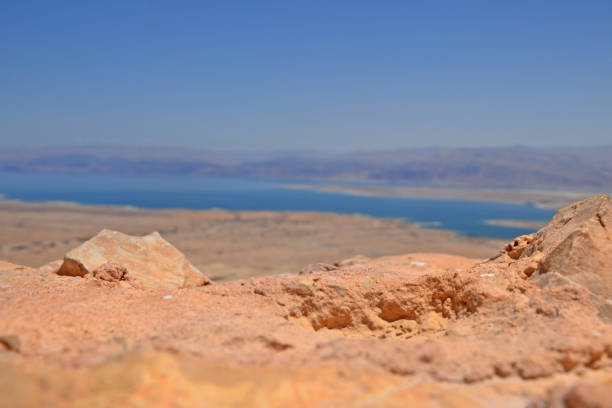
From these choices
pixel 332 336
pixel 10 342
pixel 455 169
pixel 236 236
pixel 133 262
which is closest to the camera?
pixel 10 342

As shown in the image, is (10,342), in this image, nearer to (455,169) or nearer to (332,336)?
(332,336)

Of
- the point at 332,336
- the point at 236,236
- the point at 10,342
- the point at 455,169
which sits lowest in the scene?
the point at 236,236

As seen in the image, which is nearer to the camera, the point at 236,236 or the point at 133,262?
the point at 133,262

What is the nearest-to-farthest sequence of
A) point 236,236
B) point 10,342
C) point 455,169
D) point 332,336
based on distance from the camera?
point 10,342 → point 332,336 → point 236,236 → point 455,169

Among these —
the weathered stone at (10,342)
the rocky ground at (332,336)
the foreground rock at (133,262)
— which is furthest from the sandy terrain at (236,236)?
the weathered stone at (10,342)

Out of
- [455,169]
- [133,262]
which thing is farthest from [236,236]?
[455,169]

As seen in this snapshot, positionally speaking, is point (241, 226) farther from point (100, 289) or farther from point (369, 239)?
point (100, 289)

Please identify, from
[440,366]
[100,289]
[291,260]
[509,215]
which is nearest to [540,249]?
[440,366]
